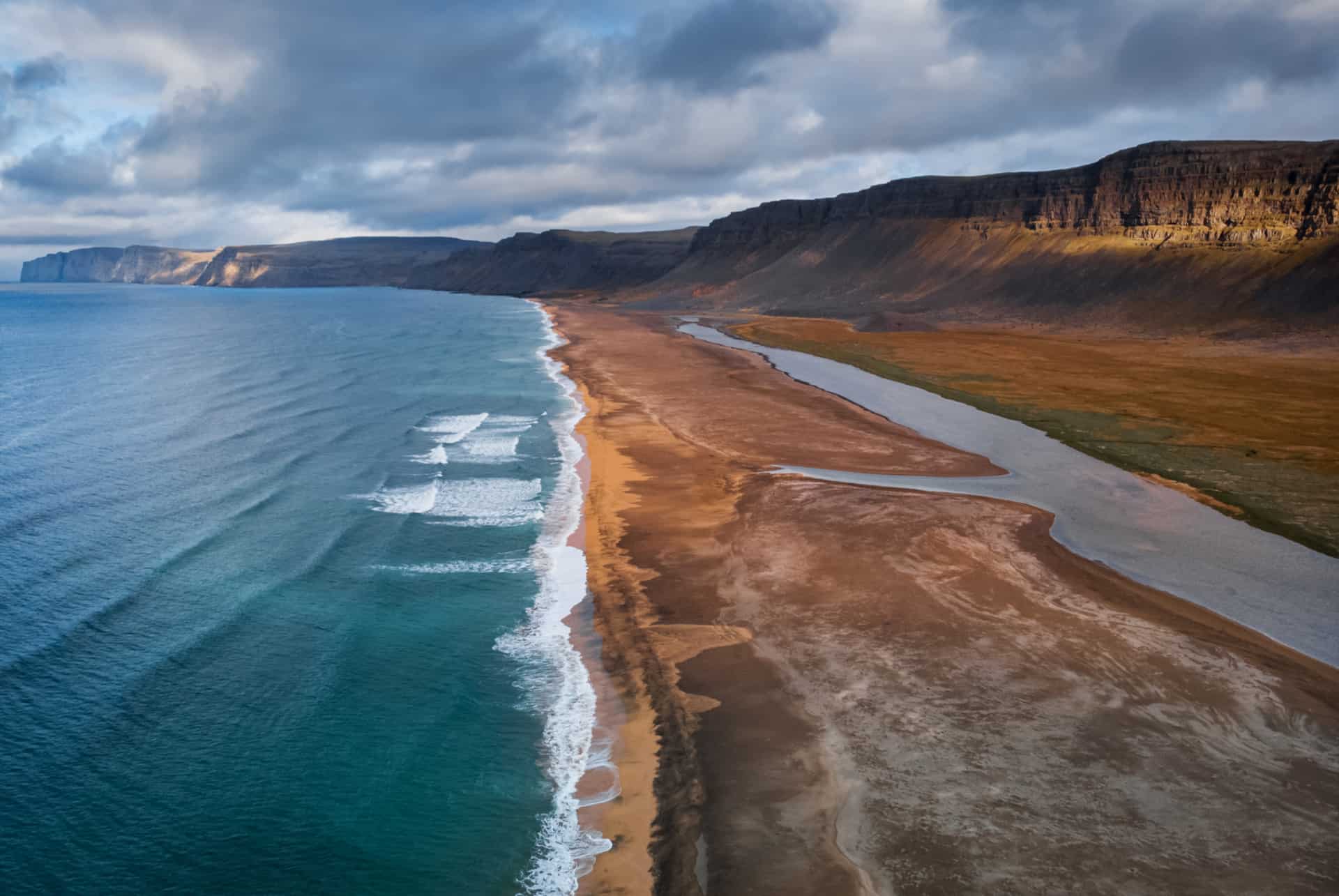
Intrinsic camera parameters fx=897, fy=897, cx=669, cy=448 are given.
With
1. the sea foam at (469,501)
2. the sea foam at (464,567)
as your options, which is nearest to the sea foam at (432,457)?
the sea foam at (469,501)

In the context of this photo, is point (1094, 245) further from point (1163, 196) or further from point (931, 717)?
point (931, 717)

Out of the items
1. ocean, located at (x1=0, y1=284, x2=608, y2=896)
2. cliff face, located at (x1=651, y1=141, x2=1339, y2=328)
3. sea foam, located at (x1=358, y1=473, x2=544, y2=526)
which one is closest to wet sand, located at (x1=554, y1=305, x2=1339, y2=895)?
ocean, located at (x1=0, y1=284, x2=608, y2=896)

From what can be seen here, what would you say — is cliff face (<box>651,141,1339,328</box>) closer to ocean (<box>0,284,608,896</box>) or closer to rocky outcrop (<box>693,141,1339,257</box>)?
rocky outcrop (<box>693,141,1339,257</box>)

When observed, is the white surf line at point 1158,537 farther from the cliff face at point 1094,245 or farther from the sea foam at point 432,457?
the cliff face at point 1094,245

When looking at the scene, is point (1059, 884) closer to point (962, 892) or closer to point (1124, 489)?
point (962, 892)

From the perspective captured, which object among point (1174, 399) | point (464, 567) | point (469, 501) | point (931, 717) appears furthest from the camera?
point (1174, 399)

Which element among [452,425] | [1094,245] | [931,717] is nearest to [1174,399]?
[452,425]

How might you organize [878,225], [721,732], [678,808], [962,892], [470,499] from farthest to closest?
[878,225]
[470,499]
[721,732]
[678,808]
[962,892]

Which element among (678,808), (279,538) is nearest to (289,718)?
(678,808)
